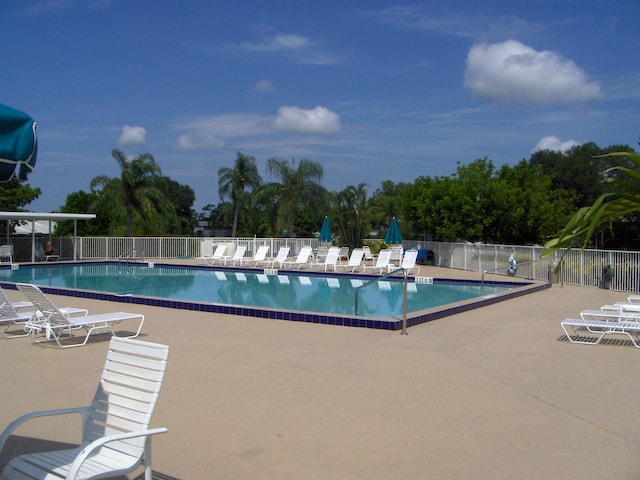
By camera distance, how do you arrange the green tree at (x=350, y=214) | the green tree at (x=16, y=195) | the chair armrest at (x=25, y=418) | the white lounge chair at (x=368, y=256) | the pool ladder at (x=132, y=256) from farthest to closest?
the green tree at (x=16, y=195) → the green tree at (x=350, y=214) → the pool ladder at (x=132, y=256) → the white lounge chair at (x=368, y=256) → the chair armrest at (x=25, y=418)

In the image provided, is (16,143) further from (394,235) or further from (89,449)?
(394,235)

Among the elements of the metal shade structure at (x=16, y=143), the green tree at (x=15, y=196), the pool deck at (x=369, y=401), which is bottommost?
the pool deck at (x=369, y=401)

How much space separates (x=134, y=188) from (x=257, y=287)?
17.4 meters

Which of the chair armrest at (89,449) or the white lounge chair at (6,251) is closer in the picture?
the chair armrest at (89,449)

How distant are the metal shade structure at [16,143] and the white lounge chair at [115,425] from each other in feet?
3.63

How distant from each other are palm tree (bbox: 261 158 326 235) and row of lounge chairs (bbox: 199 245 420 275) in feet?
36.2

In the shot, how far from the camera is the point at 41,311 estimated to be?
777 centimetres

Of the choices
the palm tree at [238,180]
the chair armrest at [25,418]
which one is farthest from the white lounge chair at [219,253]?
the chair armrest at [25,418]

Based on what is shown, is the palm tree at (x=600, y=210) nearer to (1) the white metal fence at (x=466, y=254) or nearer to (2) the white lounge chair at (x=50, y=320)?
(2) the white lounge chair at (x=50, y=320)

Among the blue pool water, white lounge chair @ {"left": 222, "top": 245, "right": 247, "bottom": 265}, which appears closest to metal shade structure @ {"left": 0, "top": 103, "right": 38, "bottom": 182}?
the blue pool water

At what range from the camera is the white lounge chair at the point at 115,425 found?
2947mm

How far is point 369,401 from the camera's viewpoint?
209 inches

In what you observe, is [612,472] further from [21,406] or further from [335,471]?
[21,406]

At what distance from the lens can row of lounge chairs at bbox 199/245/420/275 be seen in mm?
20531
